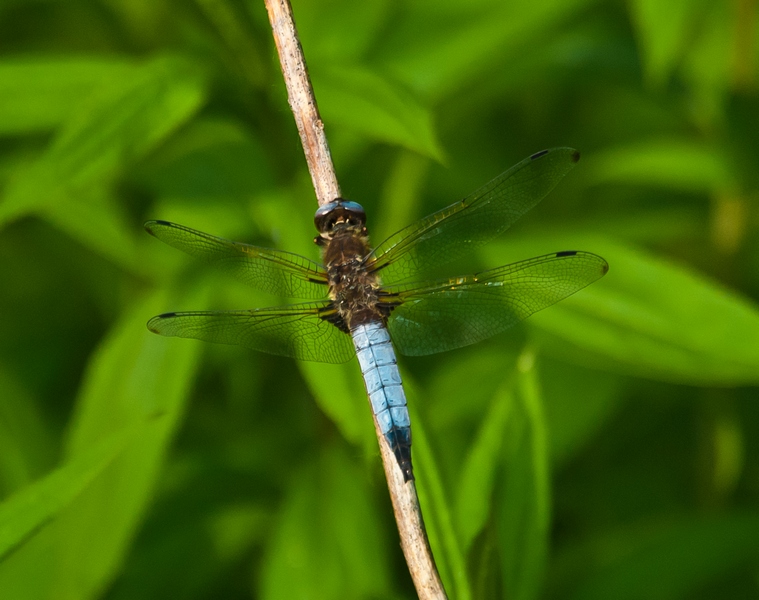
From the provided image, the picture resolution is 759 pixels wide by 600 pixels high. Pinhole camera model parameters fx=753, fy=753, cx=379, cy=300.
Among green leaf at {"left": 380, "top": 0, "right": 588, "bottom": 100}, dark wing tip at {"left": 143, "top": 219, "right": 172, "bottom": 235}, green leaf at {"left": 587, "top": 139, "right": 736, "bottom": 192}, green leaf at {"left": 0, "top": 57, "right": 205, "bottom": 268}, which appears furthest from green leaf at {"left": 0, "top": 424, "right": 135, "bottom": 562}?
green leaf at {"left": 587, "top": 139, "right": 736, "bottom": 192}

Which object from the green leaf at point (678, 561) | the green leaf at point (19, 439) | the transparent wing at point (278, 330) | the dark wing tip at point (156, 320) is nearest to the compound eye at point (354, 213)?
the transparent wing at point (278, 330)

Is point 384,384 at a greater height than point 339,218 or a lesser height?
lesser

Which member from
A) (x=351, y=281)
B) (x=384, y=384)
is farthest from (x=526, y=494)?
(x=351, y=281)

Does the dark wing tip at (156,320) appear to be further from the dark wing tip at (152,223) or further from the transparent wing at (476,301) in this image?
the transparent wing at (476,301)

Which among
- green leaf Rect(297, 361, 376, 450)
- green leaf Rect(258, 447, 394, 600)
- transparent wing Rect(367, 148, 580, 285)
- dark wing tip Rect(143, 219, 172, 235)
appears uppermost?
dark wing tip Rect(143, 219, 172, 235)

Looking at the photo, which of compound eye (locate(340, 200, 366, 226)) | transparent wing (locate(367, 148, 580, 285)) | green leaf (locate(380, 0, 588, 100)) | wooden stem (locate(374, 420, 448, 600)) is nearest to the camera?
wooden stem (locate(374, 420, 448, 600))

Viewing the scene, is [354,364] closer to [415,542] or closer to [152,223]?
[152,223]

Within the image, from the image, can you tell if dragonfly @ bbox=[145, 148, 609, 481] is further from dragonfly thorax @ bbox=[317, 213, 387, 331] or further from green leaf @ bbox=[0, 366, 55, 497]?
green leaf @ bbox=[0, 366, 55, 497]
